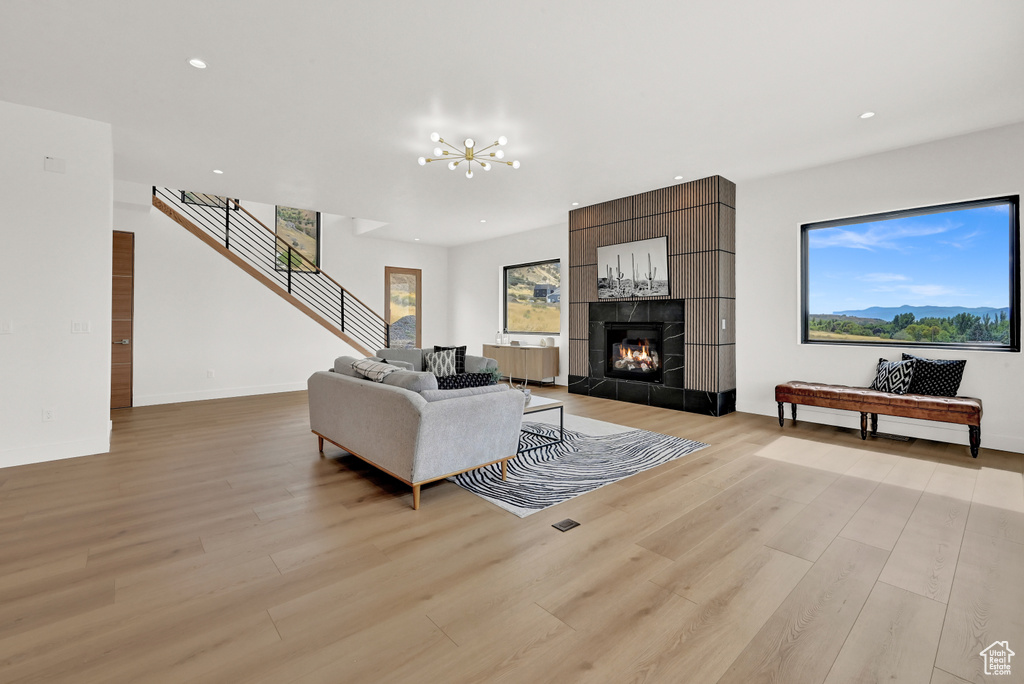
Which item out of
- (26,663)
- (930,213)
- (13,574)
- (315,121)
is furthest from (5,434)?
(930,213)

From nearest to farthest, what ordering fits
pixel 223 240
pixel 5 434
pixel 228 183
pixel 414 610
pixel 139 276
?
pixel 414 610, pixel 5 434, pixel 228 183, pixel 139 276, pixel 223 240

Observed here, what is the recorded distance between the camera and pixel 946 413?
4.08m

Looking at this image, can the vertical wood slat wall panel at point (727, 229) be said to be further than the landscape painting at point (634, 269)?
No

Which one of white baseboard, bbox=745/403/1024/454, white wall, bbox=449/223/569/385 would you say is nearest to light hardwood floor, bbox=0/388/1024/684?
white baseboard, bbox=745/403/1024/454

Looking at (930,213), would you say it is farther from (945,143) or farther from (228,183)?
(228,183)

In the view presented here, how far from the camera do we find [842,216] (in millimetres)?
5090

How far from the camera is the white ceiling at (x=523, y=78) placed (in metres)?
2.71

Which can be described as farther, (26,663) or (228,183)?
(228,183)

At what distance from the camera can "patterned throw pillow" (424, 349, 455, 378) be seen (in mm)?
6137

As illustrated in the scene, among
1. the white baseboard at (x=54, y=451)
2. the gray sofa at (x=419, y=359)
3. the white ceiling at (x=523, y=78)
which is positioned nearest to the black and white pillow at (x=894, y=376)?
the white ceiling at (x=523, y=78)

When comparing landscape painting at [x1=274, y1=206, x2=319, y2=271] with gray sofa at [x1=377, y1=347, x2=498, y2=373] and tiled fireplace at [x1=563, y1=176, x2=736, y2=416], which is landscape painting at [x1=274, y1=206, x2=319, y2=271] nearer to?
gray sofa at [x1=377, y1=347, x2=498, y2=373]

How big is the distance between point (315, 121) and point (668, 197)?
14.4 feet

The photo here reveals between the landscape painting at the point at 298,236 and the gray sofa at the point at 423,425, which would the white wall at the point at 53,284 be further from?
the landscape painting at the point at 298,236

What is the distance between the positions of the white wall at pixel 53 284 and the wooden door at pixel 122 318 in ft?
8.66
